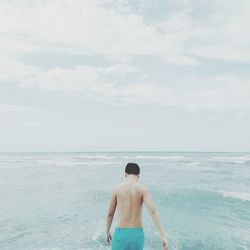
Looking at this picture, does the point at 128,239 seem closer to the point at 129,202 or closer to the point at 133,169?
the point at 129,202

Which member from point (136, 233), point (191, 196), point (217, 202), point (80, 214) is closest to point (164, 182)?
point (191, 196)

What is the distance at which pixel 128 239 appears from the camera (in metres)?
4.99

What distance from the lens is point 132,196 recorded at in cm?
502

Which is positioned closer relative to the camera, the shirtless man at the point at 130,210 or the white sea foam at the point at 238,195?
A: the shirtless man at the point at 130,210

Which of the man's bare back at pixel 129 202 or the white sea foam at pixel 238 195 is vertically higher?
the man's bare back at pixel 129 202

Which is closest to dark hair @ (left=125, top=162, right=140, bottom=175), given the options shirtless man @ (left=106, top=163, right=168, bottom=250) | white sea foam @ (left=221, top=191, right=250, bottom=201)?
shirtless man @ (left=106, top=163, right=168, bottom=250)

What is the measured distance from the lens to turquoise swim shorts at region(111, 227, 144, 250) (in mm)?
4973

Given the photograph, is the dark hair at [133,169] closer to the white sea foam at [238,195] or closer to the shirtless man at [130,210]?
the shirtless man at [130,210]

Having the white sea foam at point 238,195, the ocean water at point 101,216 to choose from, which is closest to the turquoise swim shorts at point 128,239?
the ocean water at point 101,216

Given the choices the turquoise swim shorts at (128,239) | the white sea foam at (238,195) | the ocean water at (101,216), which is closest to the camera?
the turquoise swim shorts at (128,239)

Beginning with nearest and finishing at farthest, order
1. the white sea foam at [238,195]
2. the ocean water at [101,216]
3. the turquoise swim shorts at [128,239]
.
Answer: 1. the turquoise swim shorts at [128,239]
2. the ocean water at [101,216]
3. the white sea foam at [238,195]

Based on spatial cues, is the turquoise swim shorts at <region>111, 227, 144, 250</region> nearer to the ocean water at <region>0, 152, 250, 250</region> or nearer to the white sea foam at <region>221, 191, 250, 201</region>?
the ocean water at <region>0, 152, 250, 250</region>

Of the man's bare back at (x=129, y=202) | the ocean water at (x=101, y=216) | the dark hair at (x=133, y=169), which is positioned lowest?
the ocean water at (x=101, y=216)

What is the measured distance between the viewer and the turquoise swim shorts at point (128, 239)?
4.97 metres
